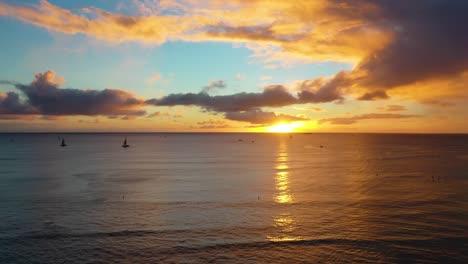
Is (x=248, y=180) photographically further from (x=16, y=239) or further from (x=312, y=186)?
A: (x=16, y=239)

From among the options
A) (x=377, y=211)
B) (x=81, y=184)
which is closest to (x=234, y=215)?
(x=377, y=211)

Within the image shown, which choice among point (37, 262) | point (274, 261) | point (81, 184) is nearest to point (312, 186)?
point (274, 261)

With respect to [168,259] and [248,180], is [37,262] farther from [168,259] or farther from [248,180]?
[248,180]

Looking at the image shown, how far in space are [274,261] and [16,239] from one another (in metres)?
28.4

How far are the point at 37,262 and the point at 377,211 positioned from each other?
4446cm

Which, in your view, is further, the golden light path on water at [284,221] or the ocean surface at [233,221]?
the golden light path on water at [284,221]

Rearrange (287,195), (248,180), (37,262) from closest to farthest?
(37,262), (287,195), (248,180)

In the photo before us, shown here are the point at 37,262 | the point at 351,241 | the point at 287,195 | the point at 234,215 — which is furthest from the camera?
the point at 287,195

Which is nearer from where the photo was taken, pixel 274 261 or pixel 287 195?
pixel 274 261

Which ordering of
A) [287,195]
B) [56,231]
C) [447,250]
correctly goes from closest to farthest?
[447,250]
[56,231]
[287,195]

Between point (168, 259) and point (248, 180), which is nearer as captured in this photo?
point (168, 259)

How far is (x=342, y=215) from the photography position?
50438 mm

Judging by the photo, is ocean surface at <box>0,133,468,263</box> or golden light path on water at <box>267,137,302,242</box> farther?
golden light path on water at <box>267,137,302,242</box>

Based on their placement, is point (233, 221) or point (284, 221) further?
point (284, 221)
